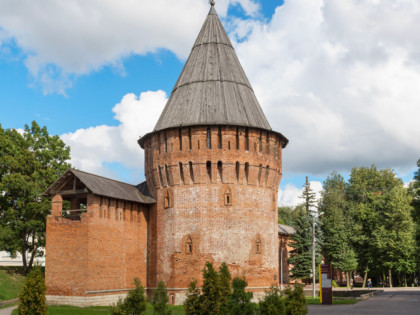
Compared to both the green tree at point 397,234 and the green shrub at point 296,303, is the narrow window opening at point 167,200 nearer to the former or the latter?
the green shrub at point 296,303

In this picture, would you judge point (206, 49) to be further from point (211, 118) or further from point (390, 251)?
point (390, 251)

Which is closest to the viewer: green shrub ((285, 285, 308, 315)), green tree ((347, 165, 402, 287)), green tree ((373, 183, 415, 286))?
green shrub ((285, 285, 308, 315))

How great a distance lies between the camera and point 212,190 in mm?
29719

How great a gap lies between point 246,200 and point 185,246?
186 inches

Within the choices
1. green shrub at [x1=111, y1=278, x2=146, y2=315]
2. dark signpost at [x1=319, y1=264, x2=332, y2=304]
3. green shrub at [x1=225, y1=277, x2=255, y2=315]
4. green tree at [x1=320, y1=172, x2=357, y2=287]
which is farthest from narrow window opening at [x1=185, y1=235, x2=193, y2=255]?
green tree at [x1=320, y1=172, x2=357, y2=287]

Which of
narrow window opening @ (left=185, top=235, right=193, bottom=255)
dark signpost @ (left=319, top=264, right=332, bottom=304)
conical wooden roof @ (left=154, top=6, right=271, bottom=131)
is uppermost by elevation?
conical wooden roof @ (left=154, top=6, right=271, bottom=131)

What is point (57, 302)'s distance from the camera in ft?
85.5

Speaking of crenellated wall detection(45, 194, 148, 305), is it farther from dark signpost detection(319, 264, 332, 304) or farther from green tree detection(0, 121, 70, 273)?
dark signpost detection(319, 264, 332, 304)

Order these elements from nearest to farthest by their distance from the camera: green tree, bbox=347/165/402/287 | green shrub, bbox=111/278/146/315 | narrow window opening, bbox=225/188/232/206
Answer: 1. green shrub, bbox=111/278/146/315
2. narrow window opening, bbox=225/188/232/206
3. green tree, bbox=347/165/402/287

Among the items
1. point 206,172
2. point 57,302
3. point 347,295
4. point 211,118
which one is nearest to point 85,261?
point 57,302

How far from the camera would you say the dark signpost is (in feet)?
88.3

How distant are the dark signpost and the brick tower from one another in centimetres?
378

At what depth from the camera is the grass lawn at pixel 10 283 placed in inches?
1278

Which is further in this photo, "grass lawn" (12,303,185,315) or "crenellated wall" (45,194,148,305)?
"crenellated wall" (45,194,148,305)
